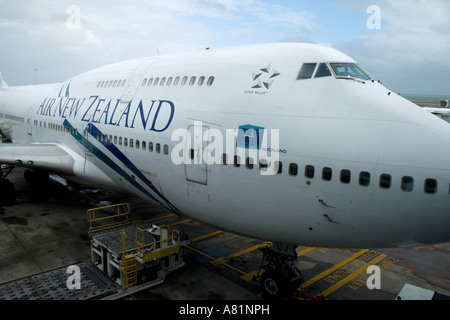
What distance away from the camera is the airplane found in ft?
22.9

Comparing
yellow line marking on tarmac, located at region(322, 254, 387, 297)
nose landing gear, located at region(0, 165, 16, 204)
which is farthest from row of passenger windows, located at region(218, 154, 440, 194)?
nose landing gear, located at region(0, 165, 16, 204)

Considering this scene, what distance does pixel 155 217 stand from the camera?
1781 centimetres

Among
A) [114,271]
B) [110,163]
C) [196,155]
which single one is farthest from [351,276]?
[110,163]

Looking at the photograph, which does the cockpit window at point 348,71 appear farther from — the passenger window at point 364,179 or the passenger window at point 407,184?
the passenger window at point 407,184

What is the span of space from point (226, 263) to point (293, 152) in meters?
6.78

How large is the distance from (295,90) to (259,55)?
6.02ft

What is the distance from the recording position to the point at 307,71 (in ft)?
28.2

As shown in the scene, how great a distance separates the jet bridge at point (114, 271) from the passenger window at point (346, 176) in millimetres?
6369

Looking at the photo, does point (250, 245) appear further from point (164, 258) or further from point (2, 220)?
point (2, 220)

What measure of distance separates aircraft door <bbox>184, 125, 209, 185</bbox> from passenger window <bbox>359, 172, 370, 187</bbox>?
378 cm

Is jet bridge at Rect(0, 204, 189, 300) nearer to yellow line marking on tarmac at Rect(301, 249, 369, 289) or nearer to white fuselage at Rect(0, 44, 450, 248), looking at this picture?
white fuselage at Rect(0, 44, 450, 248)

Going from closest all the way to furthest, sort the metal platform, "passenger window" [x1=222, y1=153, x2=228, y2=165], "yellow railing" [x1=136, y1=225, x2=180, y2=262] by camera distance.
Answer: "passenger window" [x1=222, y1=153, x2=228, y2=165] < the metal platform < "yellow railing" [x1=136, y1=225, x2=180, y2=262]

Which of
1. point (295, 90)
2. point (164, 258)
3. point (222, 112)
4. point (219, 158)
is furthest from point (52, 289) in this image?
point (295, 90)

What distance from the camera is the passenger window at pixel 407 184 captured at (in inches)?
266
